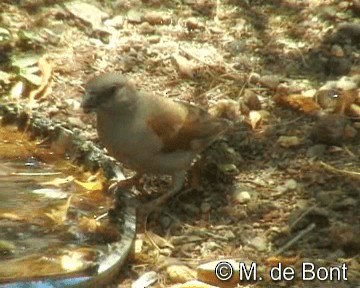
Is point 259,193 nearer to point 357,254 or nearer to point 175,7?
point 357,254

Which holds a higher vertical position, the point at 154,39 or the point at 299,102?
the point at 154,39

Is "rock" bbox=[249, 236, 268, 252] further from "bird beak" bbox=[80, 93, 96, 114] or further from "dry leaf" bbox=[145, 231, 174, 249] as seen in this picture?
"bird beak" bbox=[80, 93, 96, 114]

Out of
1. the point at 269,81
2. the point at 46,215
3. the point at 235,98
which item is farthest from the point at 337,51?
the point at 46,215

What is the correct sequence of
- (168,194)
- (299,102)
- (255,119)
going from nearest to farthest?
(168,194) < (255,119) < (299,102)

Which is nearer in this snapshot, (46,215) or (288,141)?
(46,215)

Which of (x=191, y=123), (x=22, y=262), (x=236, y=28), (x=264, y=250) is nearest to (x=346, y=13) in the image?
(x=236, y=28)

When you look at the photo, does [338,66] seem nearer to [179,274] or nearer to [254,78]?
[254,78]

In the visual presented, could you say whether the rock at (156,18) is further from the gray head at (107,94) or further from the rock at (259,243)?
the rock at (259,243)

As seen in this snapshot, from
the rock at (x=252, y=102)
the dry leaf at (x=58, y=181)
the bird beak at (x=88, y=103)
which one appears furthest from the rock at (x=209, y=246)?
the rock at (x=252, y=102)
